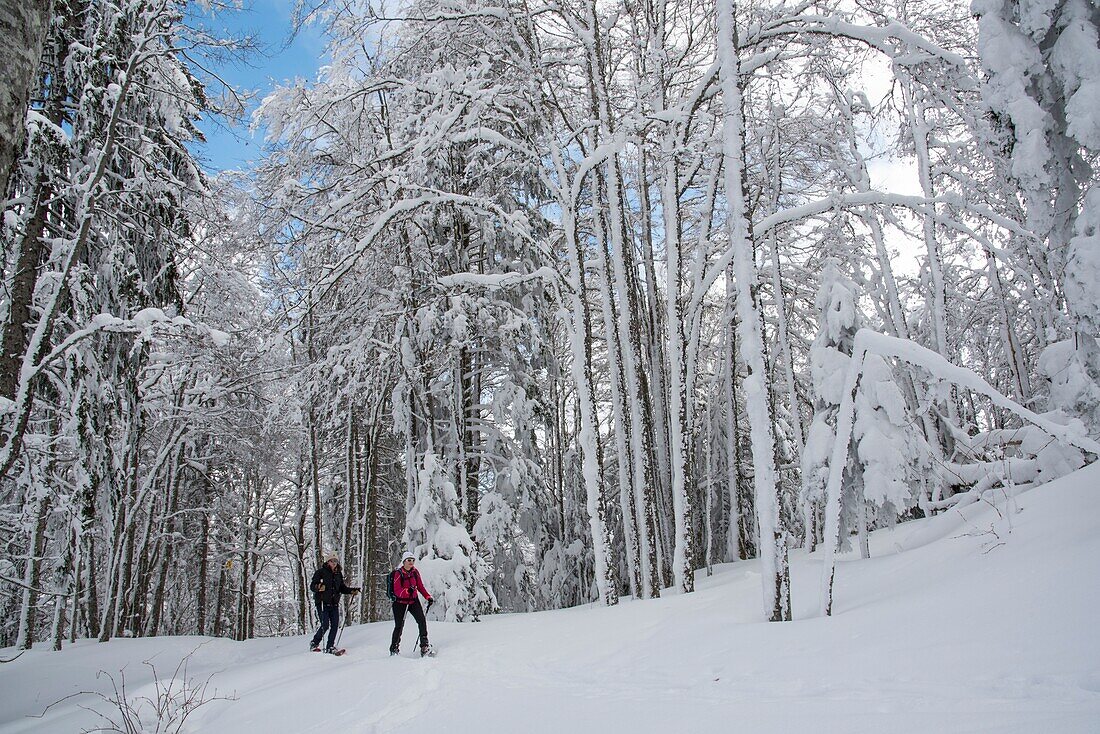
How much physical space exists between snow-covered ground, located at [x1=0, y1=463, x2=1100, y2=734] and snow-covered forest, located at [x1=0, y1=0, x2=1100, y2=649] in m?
0.65

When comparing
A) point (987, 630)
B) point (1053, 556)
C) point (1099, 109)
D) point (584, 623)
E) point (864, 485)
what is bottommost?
point (584, 623)

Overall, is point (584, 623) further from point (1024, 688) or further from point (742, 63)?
point (742, 63)

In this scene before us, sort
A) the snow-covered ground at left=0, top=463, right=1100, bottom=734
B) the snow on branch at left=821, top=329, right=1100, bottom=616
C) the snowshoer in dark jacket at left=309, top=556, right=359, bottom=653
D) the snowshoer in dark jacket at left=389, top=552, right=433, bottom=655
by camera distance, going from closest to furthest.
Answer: the snow-covered ground at left=0, top=463, right=1100, bottom=734 < the snow on branch at left=821, top=329, right=1100, bottom=616 < the snowshoer in dark jacket at left=389, top=552, right=433, bottom=655 < the snowshoer in dark jacket at left=309, top=556, right=359, bottom=653

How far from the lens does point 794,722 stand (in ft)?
10.6

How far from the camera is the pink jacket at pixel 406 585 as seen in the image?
8.72 metres

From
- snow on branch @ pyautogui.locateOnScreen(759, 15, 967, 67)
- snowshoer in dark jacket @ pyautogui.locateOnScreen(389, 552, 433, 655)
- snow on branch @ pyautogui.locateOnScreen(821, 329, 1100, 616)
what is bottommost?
snowshoer in dark jacket @ pyautogui.locateOnScreen(389, 552, 433, 655)

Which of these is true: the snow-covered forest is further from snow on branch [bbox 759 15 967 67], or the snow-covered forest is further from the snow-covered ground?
the snow-covered ground

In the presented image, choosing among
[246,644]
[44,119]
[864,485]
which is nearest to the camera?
[44,119]

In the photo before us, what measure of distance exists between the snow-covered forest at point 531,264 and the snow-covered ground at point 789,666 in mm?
650

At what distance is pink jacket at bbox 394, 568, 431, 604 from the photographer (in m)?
8.72

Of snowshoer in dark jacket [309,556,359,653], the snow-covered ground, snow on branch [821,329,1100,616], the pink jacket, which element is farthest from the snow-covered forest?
the pink jacket

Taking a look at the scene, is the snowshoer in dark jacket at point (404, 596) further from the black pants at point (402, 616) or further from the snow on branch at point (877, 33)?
the snow on branch at point (877, 33)

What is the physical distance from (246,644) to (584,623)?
11.6m

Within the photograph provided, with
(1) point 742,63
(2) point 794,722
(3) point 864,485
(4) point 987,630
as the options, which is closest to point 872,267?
(3) point 864,485
